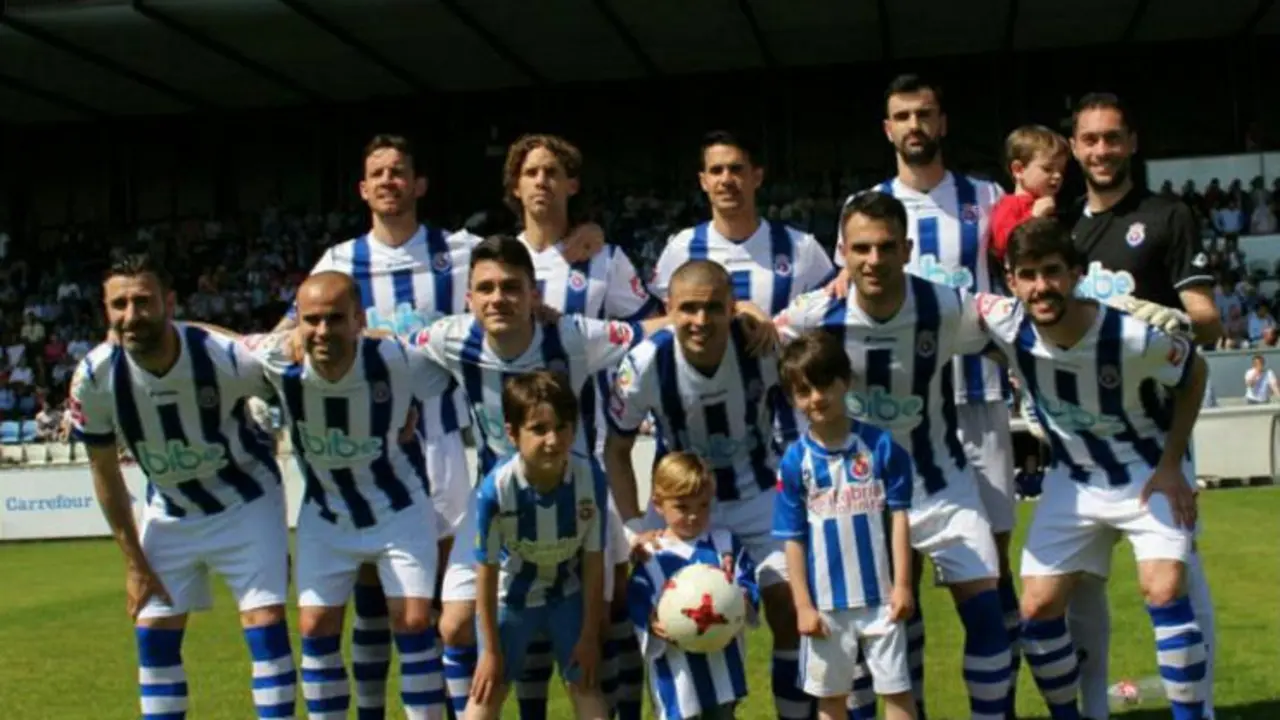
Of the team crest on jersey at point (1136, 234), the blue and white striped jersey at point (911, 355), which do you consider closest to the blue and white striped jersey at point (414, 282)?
the blue and white striped jersey at point (911, 355)

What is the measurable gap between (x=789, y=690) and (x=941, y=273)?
5.32 feet

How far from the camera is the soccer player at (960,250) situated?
19.0ft

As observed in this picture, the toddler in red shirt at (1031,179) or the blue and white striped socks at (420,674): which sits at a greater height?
the toddler in red shirt at (1031,179)

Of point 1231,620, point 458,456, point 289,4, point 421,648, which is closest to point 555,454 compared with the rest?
point 421,648

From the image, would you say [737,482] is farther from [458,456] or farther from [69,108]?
[69,108]

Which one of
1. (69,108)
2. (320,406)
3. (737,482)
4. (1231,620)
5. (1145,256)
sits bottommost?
(1231,620)

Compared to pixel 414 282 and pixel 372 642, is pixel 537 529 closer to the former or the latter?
pixel 372 642

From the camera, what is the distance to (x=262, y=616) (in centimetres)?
543

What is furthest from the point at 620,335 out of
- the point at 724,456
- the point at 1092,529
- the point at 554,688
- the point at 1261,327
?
the point at 1261,327

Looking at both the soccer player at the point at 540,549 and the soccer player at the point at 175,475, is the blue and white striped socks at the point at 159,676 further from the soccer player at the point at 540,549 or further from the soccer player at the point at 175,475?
the soccer player at the point at 540,549

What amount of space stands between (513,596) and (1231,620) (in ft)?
15.2

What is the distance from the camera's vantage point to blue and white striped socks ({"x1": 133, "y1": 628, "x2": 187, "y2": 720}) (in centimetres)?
548

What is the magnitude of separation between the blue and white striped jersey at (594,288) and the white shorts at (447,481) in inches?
26.8

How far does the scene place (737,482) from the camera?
18.1ft
